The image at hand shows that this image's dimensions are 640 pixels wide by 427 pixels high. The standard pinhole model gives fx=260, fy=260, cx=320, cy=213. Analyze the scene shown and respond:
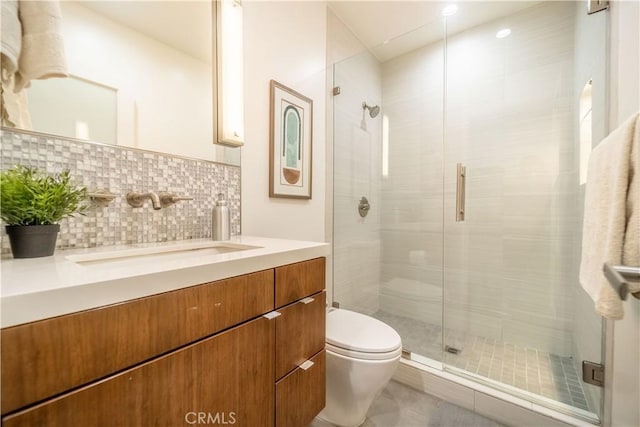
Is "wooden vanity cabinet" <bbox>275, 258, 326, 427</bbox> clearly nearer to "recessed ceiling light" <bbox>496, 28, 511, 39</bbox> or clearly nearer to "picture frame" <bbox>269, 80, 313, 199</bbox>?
"picture frame" <bbox>269, 80, 313, 199</bbox>

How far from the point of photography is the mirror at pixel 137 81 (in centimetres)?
82

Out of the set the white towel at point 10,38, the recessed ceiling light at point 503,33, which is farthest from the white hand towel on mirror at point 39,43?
the recessed ceiling light at point 503,33

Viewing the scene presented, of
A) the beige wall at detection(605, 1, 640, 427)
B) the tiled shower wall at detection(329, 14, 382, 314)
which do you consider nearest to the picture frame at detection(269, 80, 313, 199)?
the tiled shower wall at detection(329, 14, 382, 314)

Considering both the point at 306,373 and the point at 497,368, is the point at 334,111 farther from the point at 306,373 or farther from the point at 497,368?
→ the point at 497,368

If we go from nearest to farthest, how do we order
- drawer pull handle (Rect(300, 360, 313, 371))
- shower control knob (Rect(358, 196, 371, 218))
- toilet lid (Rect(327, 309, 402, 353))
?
drawer pull handle (Rect(300, 360, 313, 371)), toilet lid (Rect(327, 309, 402, 353)), shower control knob (Rect(358, 196, 371, 218))

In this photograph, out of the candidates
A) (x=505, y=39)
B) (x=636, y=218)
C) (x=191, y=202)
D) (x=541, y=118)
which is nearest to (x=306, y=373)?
(x=191, y=202)

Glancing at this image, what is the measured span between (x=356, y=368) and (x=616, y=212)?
990mm

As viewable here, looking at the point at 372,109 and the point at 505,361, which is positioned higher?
the point at 372,109

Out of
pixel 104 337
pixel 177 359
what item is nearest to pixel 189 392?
pixel 177 359

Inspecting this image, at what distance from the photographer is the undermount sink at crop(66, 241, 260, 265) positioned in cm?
75

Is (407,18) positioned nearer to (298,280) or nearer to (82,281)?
(298,280)

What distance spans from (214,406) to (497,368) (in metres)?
1.67

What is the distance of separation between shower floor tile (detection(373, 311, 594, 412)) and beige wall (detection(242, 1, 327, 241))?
1052mm

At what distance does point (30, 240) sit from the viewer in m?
0.66
